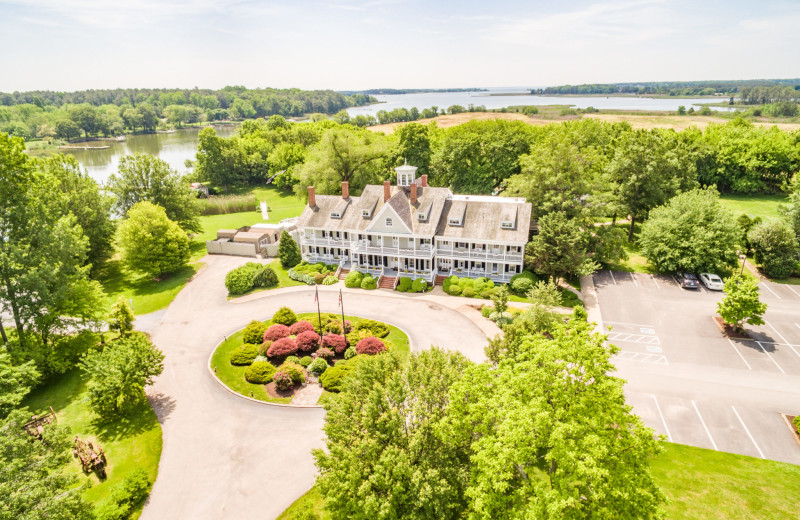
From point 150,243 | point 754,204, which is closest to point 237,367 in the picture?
point 150,243

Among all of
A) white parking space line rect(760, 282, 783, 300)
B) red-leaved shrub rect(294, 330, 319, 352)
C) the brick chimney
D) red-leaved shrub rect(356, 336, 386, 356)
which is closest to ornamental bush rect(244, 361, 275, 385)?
red-leaved shrub rect(294, 330, 319, 352)

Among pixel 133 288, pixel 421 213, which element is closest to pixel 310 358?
pixel 421 213

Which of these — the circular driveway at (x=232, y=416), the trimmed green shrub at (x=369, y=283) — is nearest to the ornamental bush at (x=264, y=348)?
the circular driveway at (x=232, y=416)

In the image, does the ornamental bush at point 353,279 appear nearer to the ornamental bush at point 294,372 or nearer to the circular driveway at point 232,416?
the circular driveway at point 232,416

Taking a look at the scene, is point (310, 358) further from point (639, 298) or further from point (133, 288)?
point (639, 298)

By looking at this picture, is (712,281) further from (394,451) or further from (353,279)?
(394,451)

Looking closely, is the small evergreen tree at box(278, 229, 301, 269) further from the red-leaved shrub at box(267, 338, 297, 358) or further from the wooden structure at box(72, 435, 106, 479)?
the wooden structure at box(72, 435, 106, 479)

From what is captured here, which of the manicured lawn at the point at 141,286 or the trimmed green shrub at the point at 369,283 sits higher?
the trimmed green shrub at the point at 369,283
